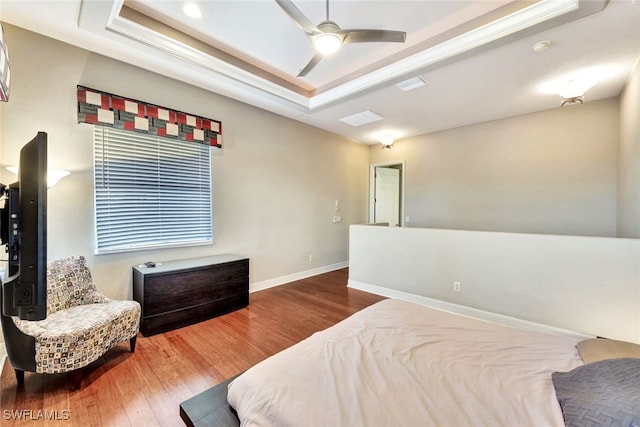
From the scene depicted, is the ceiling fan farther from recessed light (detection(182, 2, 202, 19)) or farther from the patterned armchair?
the patterned armchair

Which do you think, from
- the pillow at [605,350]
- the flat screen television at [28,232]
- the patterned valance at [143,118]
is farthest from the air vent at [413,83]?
the flat screen television at [28,232]

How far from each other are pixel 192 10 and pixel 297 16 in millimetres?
1241

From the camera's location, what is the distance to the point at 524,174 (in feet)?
14.1

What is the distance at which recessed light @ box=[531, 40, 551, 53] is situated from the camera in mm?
2392

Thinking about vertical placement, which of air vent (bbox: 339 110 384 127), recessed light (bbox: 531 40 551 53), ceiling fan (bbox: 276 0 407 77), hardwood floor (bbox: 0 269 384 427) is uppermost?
air vent (bbox: 339 110 384 127)

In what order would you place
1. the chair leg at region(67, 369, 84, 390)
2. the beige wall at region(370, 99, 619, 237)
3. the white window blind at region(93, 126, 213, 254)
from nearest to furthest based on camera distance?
1. the chair leg at region(67, 369, 84, 390)
2. the white window blind at region(93, 126, 213, 254)
3. the beige wall at region(370, 99, 619, 237)

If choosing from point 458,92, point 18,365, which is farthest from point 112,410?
point 458,92

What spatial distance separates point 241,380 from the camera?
118 centimetres

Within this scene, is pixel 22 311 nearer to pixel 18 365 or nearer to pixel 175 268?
pixel 18 365

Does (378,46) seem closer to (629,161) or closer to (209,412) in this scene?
(629,161)

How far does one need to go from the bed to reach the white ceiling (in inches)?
98.3

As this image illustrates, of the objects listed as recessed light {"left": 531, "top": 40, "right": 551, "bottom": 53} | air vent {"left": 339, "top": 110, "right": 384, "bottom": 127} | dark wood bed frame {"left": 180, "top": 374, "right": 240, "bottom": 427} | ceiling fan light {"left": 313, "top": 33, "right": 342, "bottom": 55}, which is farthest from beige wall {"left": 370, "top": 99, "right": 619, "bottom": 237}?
dark wood bed frame {"left": 180, "top": 374, "right": 240, "bottom": 427}

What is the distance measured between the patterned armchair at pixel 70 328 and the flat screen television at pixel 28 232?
3.62 ft

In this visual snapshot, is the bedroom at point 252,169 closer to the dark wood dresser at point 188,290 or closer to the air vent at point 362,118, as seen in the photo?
the dark wood dresser at point 188,290
